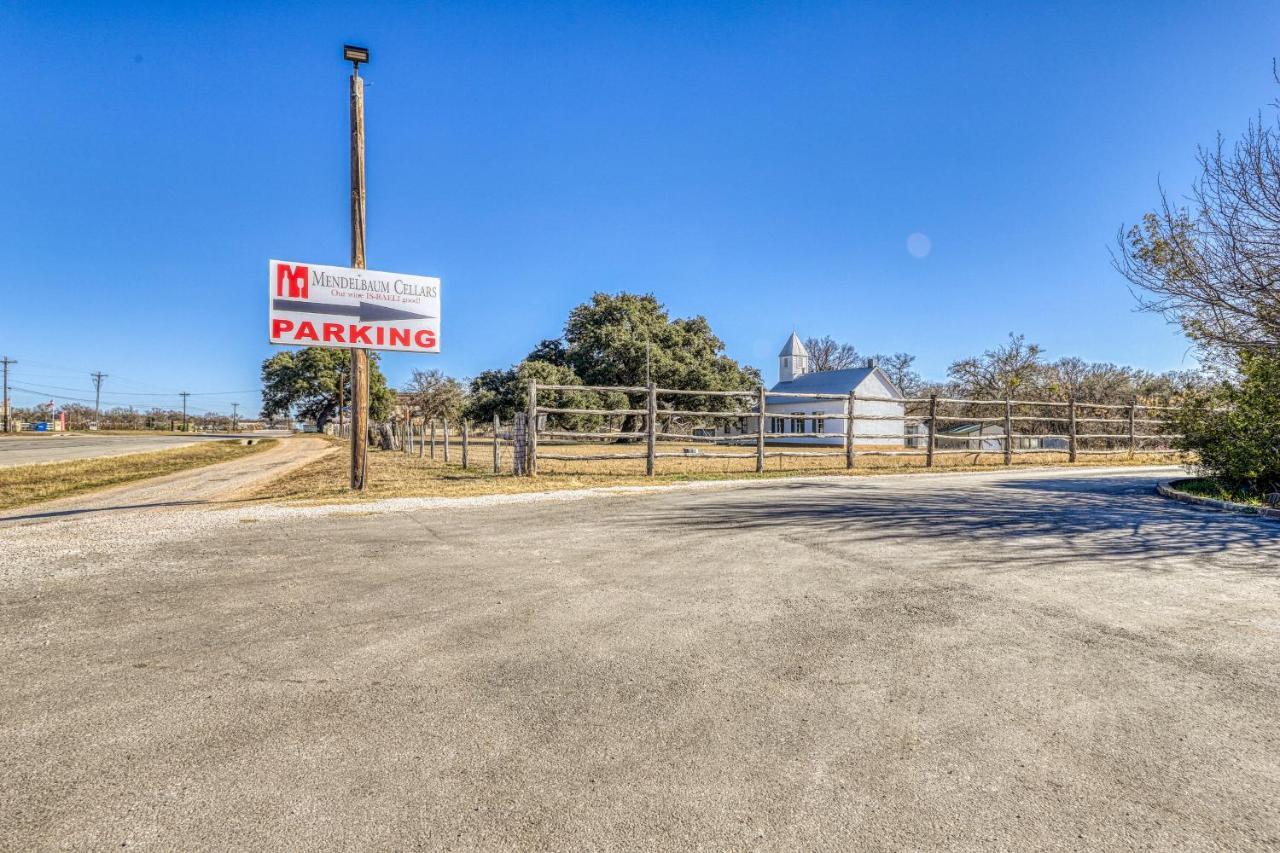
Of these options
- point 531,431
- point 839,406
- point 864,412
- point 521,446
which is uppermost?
point 839,406

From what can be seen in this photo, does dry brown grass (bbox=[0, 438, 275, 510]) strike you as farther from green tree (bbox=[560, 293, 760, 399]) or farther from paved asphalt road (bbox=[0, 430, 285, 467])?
green tree (bbox=[560, 293, 760, 399])

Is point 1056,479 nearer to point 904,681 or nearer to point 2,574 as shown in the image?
point 904,681

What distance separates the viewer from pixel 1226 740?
209cm

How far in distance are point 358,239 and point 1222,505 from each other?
42.8 ft

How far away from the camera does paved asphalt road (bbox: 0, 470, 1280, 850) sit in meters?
1.67

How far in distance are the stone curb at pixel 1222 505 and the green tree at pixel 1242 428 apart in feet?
2.51

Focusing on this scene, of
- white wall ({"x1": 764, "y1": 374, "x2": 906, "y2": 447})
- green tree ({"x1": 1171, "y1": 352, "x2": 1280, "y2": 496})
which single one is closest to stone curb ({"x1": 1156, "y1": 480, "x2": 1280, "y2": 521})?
green tree ({"x1": 1171, "y1": 352, "x2": 1280, "y2": 496})

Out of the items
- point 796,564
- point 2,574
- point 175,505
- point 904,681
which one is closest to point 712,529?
point 796,564

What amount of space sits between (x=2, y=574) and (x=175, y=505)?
175 inches

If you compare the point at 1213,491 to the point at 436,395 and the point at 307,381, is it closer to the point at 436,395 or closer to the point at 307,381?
the point at 436,395

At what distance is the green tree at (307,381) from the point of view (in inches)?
2398

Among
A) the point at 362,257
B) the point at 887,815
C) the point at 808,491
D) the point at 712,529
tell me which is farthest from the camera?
the point at 362,257

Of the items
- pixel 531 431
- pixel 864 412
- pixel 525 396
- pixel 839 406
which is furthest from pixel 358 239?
pixel 839 406

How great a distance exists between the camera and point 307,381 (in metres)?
61.8
